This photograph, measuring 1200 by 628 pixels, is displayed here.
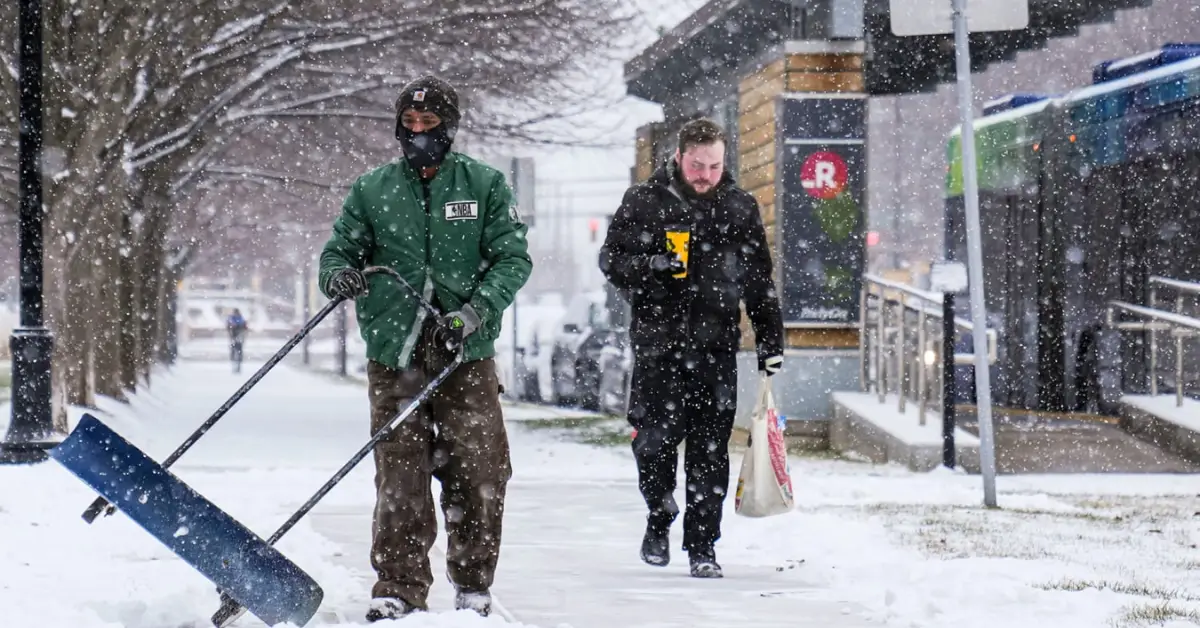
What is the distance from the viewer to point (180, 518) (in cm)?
545

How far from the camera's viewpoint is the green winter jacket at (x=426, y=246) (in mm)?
6059

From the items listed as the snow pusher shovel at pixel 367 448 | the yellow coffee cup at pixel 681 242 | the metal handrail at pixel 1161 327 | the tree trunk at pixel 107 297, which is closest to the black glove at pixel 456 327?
the snow pusher shovel at pixel 367 448

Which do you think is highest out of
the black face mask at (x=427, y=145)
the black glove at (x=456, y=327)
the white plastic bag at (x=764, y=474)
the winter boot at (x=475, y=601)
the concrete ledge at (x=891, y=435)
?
the black face mask at (x=427, y=145)

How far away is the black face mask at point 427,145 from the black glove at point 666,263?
1.34 metres

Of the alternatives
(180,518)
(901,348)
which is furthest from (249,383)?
(901,348)

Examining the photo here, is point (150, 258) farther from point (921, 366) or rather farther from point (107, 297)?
point (921, 366)

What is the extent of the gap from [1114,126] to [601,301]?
10.4 meters

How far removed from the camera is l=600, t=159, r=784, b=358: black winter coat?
Answer: 7.35 m

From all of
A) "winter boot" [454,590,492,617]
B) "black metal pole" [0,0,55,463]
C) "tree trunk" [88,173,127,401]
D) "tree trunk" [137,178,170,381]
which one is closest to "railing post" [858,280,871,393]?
"black metal pole" [0,0,55,463]

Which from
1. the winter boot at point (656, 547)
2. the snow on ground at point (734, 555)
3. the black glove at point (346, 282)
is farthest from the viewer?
the winter boot at point (656, 547)

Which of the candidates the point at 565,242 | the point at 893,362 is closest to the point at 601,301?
the point at 893,362

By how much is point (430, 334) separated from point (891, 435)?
8.26m

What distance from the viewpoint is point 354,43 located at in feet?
56.7

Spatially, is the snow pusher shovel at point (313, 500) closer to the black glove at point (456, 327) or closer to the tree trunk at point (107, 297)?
the black glove at point (456, 327)
